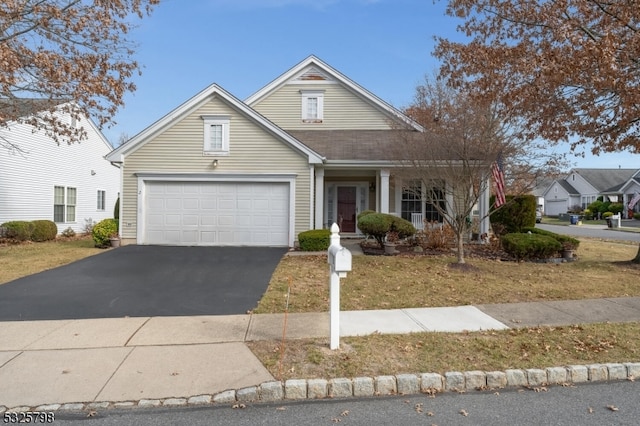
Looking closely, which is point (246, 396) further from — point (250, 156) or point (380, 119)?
point (380, 119)

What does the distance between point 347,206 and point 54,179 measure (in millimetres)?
14826

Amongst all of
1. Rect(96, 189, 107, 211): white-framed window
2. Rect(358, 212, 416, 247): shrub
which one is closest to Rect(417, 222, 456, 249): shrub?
Rect(358, 212, 416, 247): shrub

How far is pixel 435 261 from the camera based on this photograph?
1144 centimetres

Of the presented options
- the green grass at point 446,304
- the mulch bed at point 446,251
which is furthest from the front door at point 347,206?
the green grass at point 446,304

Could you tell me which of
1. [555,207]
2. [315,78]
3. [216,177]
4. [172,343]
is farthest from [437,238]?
[555,207]

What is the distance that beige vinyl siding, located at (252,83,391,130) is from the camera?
18.5 metres

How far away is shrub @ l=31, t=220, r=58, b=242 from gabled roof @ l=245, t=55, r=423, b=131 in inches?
409

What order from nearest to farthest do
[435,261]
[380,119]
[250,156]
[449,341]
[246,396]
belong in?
[246,396], [449,341], [435,261], [250,156], [380,119]

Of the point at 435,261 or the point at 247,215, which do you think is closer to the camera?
the point at 435,261

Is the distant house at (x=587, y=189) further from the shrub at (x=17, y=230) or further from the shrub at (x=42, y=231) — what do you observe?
the shrub at (x=17, y=230)

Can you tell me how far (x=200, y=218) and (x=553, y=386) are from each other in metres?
12.4

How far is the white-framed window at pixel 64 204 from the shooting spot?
797 inches

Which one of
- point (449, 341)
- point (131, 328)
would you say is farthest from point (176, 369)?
point (449, 341)

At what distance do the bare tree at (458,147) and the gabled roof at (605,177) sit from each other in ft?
160
